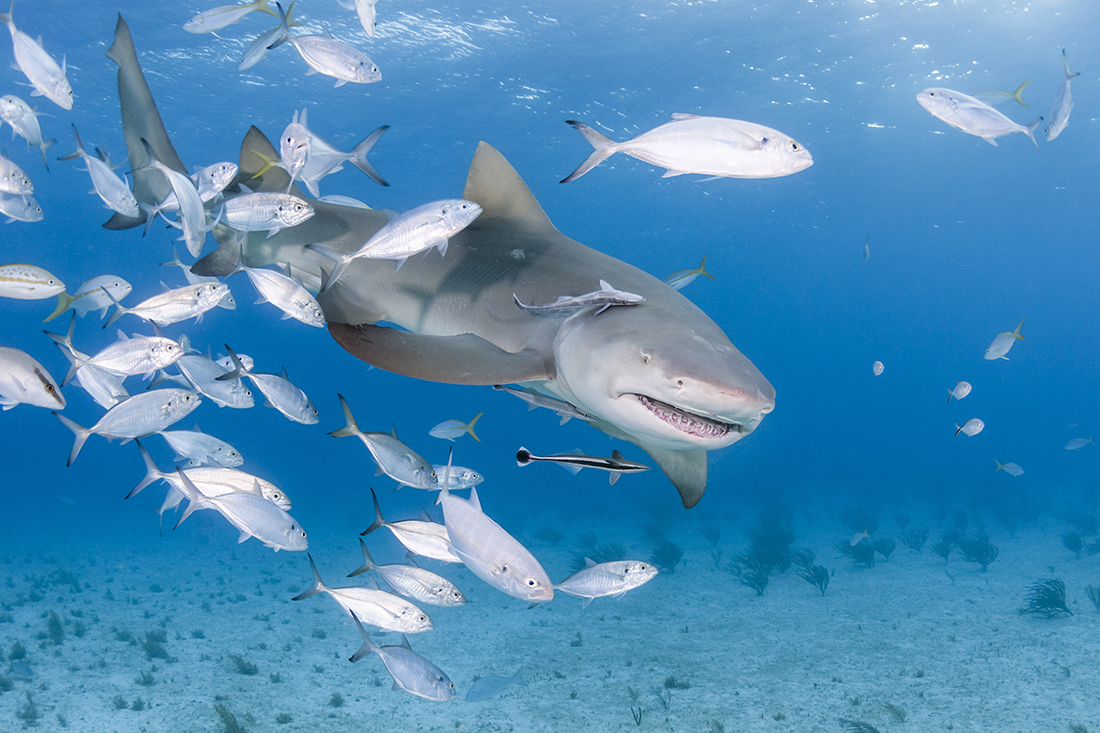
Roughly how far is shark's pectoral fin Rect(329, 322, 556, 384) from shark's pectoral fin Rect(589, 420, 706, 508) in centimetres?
98

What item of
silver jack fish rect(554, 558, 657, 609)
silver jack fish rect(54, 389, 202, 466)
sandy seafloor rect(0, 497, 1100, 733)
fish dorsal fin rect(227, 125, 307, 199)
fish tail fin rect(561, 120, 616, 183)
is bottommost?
sandy seafloor rect(0, 497, 1100, 733)

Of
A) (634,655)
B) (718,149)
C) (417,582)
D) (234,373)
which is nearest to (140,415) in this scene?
(234,373)

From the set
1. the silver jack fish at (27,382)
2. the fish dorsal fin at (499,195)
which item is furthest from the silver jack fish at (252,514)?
the fish dorsal fin at (499,195)

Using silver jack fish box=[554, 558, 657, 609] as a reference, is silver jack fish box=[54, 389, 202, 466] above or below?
above

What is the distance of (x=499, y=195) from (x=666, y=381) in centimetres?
240

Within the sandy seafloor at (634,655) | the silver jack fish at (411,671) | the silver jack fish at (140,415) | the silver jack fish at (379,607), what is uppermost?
the silver jack fish at (140,415)

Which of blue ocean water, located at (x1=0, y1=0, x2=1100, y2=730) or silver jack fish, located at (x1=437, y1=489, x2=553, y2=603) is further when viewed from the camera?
blue ocean water, located at (x1=0, y1=0, x2=1100, y2=730)

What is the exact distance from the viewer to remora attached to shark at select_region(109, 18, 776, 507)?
2830 mm

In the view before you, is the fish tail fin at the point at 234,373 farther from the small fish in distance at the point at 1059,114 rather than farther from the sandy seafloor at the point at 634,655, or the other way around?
the small fish in distance at the point at 1059,114

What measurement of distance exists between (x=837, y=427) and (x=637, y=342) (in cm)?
17214

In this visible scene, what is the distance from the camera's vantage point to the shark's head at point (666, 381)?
266 cm

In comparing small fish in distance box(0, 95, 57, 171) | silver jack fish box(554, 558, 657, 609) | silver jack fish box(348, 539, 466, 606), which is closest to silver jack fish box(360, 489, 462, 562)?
silver jack fish box(348, 539, 466, 606)

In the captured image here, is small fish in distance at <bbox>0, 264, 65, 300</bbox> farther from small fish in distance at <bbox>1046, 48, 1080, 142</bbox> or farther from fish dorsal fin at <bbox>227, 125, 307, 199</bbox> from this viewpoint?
small fish in distance at <bbox>1046, 48, 1080, 142</bbox>

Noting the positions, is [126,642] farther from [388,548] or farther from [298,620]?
[388,548]
